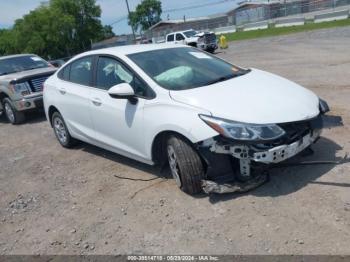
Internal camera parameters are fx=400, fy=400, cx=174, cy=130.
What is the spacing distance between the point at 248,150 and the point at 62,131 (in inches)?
158

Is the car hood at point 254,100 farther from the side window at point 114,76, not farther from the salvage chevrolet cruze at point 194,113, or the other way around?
the side window at point 114,76

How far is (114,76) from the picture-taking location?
5277mm

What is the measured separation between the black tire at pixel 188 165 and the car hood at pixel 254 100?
45 cm

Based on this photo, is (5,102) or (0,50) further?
(0,50)

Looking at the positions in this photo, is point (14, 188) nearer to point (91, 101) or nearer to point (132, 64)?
point (91, 101)

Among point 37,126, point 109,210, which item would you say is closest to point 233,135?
point 109,210

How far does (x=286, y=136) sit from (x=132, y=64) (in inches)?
82.8

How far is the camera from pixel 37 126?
376 inches

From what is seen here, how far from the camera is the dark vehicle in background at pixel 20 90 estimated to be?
9750 millimetres

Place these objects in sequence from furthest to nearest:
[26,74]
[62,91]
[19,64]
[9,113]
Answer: [19,64] → [9,113] → [26,74] → [62,91]

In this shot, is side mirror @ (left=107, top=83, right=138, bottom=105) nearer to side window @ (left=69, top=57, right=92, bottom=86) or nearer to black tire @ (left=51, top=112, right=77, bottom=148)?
side window @ (left=69, top=57, right=92, bottom=86)

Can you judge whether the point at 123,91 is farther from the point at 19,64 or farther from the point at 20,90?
the point at 19,64

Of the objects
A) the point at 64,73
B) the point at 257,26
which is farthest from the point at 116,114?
the point at 257,26

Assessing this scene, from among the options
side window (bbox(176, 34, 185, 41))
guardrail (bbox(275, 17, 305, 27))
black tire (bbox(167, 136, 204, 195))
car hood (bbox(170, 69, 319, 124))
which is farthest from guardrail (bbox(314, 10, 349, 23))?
black tire (bbox(167, 136, 204, 195))
